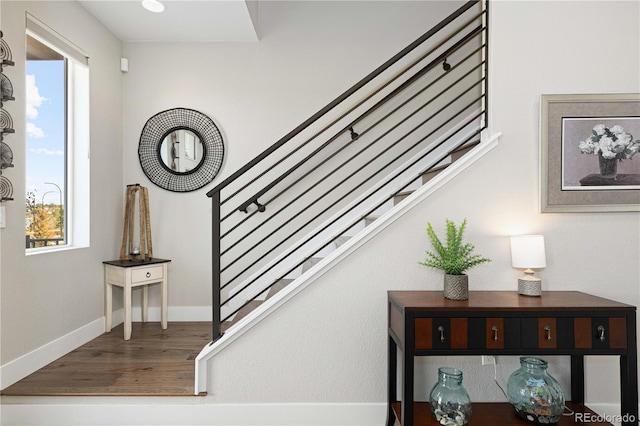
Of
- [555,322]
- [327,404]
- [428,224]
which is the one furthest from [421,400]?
[428,224]

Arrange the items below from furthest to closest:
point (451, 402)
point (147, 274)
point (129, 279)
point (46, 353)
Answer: point (147, 274), point (129, 279), point (46, 353), point (451, 402)

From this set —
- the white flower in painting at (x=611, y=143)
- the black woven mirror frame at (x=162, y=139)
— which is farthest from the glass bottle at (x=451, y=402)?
the black woven mirror frame at (x=162, y=139)

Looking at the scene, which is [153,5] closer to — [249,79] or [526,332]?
[249,79]

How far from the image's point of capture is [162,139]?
3527mm

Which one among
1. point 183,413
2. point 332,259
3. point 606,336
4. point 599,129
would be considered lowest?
point 183,413

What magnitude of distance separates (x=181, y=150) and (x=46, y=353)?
1.90m


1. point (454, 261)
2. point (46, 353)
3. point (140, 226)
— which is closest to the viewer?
point (454, 261)

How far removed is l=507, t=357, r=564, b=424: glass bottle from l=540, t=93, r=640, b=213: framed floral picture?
866 millimetres

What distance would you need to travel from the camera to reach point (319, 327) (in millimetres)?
2156

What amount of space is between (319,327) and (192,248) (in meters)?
1.88

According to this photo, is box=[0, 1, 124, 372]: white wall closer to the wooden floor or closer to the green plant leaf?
the wooden floor

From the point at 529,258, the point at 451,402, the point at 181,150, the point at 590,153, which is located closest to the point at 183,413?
the point at 451,402

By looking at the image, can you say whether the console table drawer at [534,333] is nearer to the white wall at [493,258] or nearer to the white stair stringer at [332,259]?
the white wall at [493,258]

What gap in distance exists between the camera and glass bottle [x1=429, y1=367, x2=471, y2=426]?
71.8 inches
